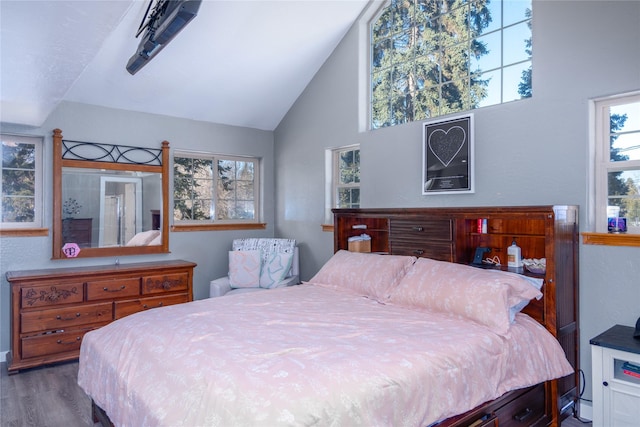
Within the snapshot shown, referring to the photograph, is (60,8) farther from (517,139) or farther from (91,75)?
Result: (517,139)

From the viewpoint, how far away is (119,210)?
13.9 feet

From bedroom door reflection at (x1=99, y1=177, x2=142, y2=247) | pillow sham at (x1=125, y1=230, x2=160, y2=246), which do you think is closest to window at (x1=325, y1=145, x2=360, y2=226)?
pillow sham at (x1=125, y1=230, x2=160, y2=246)

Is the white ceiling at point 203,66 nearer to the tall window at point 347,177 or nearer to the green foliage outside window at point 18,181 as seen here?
the green foliage outside window at point 18,181

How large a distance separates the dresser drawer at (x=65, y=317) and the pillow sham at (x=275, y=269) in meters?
1.50

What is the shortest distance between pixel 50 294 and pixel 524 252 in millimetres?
3870

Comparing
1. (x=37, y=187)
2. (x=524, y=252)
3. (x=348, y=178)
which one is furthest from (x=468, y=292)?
(x=37, y=187)

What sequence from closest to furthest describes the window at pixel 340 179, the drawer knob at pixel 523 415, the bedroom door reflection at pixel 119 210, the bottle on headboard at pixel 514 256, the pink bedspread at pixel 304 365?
the pink bedspread at pixel 304 365
the drawer knob at pixel 523 415
the bottle on headboard at pixel 514 256
the bedroom door reflection at pixel 119 210
the window at pixel 340 179

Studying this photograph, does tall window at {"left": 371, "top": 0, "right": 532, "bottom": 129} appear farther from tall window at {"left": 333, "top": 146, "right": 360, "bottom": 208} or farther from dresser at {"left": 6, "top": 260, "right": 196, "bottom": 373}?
dresser at {"left": 6, "top": 260, "right": 196, "bottom": 373}

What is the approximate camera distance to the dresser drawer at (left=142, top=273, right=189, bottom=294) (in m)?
3.94

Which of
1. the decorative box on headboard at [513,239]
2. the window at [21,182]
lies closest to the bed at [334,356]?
the decorative box on headboard at [513,239]

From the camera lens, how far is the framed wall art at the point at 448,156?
125 inches

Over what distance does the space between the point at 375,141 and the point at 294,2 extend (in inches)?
58.5

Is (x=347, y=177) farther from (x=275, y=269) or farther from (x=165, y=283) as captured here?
(x=165, y=283)

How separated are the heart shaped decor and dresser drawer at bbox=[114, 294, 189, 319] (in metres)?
2.87
